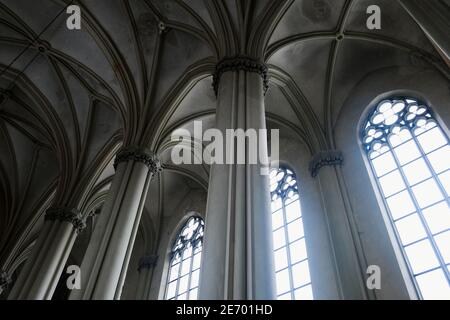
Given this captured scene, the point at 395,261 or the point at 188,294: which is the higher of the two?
the point at 188,294

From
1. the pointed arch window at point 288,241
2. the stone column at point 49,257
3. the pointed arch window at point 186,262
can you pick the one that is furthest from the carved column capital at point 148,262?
the pointed arch window at point 288,241

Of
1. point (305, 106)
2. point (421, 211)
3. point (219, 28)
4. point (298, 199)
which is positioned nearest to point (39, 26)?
point (219, 28)

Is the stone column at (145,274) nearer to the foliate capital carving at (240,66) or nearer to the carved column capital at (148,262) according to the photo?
the carved column capital at (148,262)

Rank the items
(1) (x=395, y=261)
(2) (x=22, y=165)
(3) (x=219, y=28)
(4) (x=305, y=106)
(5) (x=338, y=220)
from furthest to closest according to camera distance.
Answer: (2) (x=22, y=165) → (4) (x=305, y=106) → (3) (x=219, y=28) → (5) (x=338, y=220) → (1) (x=395, y=261)

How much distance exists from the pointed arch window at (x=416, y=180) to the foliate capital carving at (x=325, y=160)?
0.75 metres

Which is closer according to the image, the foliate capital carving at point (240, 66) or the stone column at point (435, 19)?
the stone column at point (435, 19)

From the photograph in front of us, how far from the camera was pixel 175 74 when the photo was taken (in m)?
11.7

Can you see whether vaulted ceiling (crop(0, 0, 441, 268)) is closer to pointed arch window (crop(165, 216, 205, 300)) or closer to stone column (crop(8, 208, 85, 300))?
stone column (crop(8, 208, 85, 300))

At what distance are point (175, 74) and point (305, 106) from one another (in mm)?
4119

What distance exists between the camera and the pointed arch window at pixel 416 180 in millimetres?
7414

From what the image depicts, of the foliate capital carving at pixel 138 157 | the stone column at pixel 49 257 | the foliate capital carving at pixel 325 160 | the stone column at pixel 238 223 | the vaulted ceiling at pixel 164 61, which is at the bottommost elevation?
the stone column at pixel 238 223

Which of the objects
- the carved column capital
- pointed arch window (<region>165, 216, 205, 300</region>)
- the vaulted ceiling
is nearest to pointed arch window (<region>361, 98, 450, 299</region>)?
the vaulted ceiling

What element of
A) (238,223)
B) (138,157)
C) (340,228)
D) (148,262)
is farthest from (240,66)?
(148,262)
